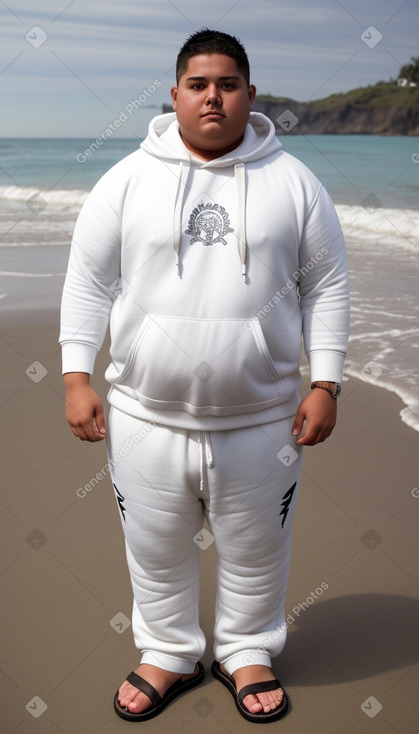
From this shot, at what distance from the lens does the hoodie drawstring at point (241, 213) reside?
2.13m

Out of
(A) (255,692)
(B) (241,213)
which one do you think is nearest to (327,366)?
(B) (241,213)

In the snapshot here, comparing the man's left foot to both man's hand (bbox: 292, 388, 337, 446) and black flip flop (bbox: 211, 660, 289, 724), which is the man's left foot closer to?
black flip flop (bbox: 211, 660, 289, 724)

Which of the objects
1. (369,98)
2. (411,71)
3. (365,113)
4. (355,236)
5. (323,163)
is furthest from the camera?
(411,71)

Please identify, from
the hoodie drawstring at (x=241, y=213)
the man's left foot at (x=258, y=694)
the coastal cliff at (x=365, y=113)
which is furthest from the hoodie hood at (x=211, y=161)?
the coastal cliff at (x=365, y=113)

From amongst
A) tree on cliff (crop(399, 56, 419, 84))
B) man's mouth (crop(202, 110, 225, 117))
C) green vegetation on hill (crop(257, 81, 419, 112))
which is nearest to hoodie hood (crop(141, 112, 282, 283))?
man's mouth (crop(202, 110, 225, 117))

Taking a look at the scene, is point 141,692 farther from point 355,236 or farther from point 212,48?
point 355,236

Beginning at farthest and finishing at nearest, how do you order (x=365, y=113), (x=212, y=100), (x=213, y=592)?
(x=365, y=113), (x=213, y=592), (x=212, y=100)

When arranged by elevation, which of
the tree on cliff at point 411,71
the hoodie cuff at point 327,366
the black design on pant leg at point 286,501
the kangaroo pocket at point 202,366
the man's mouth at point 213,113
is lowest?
the black design on pant leg at point 286,501

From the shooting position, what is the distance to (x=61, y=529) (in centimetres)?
340

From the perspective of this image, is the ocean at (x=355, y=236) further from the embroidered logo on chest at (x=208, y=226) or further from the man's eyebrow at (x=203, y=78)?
the man's eyebrow at (x=203, y=78)

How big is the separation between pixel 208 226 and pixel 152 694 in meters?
1.30

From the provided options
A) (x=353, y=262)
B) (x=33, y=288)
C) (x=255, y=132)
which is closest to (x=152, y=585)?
(x=255, y=132)

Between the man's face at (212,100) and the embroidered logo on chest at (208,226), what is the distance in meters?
0.17

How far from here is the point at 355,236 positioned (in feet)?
35.2
